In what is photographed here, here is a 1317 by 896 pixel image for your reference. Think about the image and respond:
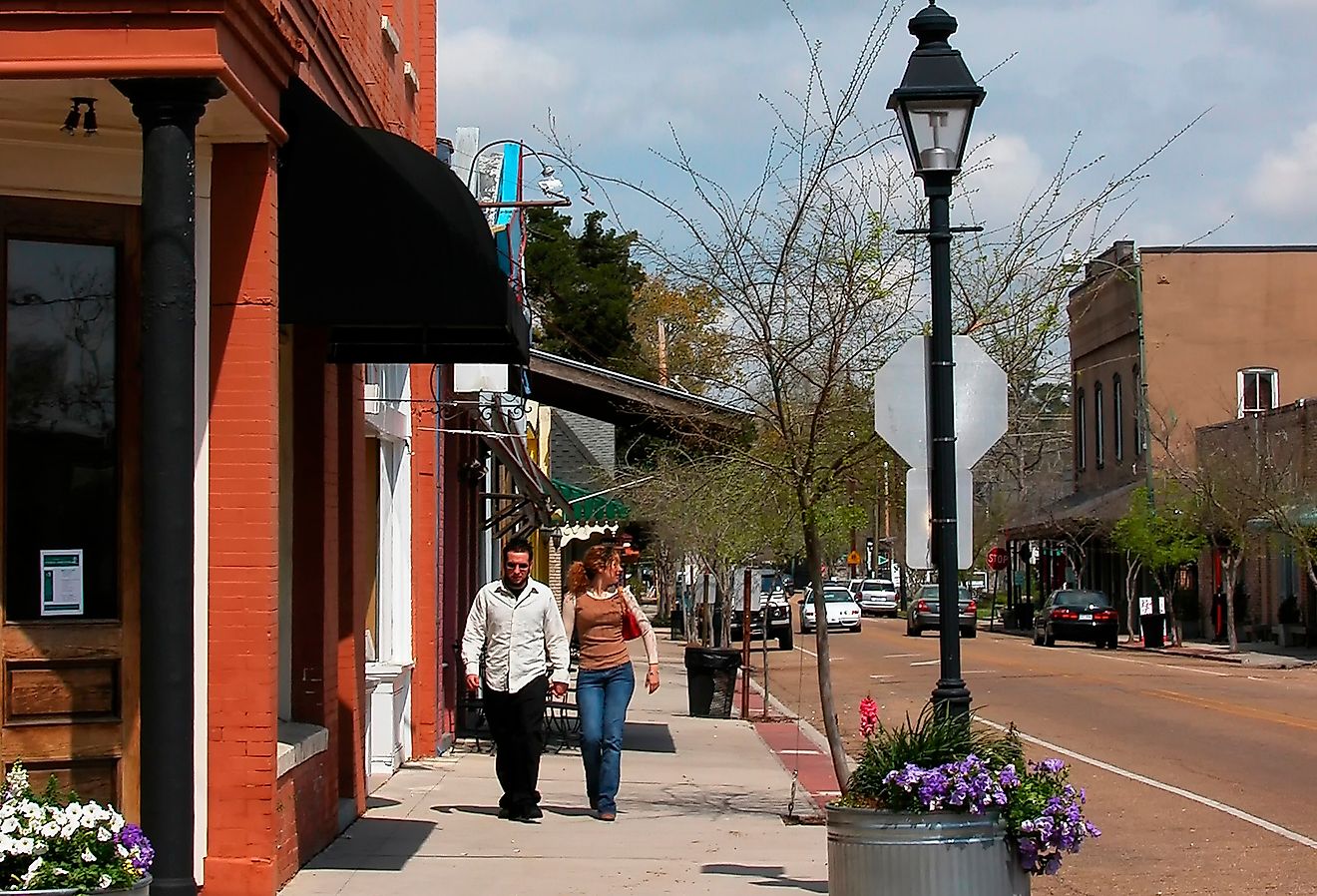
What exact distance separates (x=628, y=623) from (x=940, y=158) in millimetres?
4632

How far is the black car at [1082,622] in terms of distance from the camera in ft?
153

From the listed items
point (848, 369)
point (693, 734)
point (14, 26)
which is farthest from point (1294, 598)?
point (14, 26)

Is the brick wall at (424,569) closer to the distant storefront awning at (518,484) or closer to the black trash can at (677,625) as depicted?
the distant storefront awning at (518,484)

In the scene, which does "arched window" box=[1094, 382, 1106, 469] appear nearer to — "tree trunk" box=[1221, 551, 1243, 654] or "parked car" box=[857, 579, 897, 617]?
"tree trunk" box=[1221, 551, 1243, 654]

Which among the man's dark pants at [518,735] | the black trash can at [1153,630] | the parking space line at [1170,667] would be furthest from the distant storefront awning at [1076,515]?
the man's dark pants at [518,735]

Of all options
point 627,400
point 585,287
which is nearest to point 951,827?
point 627,400

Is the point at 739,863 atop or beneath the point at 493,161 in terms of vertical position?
beneath

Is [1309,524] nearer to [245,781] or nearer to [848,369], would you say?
[848,369]

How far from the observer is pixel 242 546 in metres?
8.09

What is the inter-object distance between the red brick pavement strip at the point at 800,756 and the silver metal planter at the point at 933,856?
3930mm

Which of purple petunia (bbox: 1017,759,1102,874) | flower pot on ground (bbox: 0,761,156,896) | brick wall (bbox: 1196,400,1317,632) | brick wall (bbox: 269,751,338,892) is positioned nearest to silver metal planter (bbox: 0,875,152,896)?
flower pot on ground (bbox: 0,761,156,896)

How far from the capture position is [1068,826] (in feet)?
24.8

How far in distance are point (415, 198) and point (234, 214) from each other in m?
1.02

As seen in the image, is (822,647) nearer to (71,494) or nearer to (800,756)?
(71,494)
